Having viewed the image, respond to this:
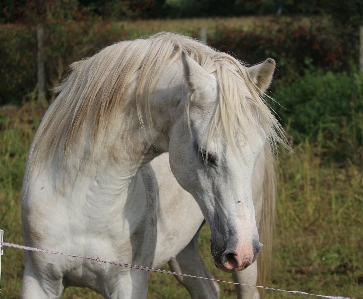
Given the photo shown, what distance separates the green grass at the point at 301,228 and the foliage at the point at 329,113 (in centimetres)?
21

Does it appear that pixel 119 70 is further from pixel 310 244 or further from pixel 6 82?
pixel 6 82

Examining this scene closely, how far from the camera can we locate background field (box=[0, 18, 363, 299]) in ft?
17.2

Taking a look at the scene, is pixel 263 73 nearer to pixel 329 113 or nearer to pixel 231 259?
pixel 231 259

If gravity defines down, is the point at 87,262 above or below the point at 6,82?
above

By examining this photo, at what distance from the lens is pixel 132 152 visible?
2.85m

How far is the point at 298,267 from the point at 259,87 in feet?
9.88

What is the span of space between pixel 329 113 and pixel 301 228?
2775mm

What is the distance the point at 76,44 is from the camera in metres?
9.92

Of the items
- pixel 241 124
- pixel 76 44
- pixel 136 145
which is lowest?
pixel 76 44

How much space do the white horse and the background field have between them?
0.80 meters

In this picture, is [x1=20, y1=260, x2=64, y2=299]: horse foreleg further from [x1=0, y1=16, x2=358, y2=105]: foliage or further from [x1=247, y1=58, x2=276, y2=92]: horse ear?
[x1=0, y1=16, x2=358, y2=105]: foliage

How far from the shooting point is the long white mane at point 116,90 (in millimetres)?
2668

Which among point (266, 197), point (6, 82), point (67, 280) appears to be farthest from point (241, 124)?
point (6, 82)

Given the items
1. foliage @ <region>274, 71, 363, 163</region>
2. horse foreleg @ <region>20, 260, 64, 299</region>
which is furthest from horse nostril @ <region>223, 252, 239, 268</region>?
foliage @ <region>274, 71, 363, 163</region>
